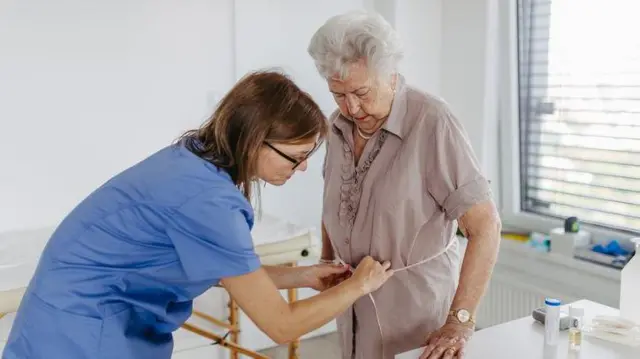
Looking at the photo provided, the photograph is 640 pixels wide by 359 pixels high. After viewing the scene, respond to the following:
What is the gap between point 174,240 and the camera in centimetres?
125

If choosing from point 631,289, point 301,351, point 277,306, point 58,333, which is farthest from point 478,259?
point 301,351

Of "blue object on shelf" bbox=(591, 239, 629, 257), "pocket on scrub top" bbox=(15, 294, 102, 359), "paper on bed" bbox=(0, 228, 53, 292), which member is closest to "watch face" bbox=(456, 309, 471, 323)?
"pocket on scrub top" bbox=(15, 294, 102, 359)

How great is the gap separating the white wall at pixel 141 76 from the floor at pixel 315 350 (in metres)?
0.11

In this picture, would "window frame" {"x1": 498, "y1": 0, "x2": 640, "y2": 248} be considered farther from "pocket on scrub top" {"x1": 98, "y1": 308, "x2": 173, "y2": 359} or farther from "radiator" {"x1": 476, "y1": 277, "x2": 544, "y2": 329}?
"pocket on scrub top" {"x1": 98, "y1": 308, "x2": 173, "y2": 359}

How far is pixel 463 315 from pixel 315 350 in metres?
1.95

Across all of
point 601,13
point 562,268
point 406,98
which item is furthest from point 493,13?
point 406,98

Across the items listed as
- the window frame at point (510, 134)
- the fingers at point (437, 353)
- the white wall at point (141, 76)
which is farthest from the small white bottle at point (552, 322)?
the white wall at point (141, 76)

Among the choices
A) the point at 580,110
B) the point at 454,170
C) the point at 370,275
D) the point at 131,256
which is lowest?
the point at 370,275

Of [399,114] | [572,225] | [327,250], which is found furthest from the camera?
[572,225]

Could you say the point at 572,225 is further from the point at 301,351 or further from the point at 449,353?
the point at 449,353

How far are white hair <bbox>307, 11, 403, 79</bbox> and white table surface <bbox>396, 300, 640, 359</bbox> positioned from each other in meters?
0.67

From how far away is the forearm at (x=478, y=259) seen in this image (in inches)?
62.2

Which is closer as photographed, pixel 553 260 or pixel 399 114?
pixel 399 114

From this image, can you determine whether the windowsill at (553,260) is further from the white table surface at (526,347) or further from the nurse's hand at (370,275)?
the nurse's hand at (370,275)
